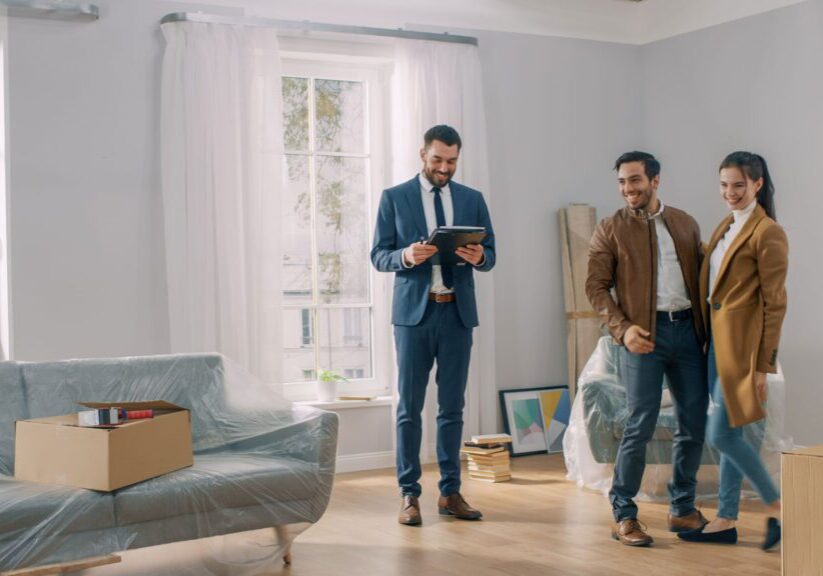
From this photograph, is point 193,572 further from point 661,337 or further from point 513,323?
point 513,323

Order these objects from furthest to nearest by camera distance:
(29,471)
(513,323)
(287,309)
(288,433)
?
(513,323), (287,309), (288,433), (29,471)

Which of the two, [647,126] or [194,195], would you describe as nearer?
[194,195]

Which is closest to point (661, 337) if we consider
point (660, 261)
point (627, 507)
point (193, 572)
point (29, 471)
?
point (660, 261)

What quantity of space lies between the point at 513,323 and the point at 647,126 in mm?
1603

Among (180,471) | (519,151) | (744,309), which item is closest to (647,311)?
(744,309)

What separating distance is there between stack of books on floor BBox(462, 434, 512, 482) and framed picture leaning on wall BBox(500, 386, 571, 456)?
628 mm

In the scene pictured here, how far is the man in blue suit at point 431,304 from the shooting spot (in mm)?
4371

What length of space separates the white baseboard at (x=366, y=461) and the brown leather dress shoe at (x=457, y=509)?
52.5 inches

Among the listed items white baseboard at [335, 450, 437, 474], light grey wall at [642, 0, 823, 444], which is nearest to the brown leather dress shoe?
white baseboard at [335, 450, 437, 474]

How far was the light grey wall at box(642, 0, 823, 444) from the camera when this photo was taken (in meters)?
5.71

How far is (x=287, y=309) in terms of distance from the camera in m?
5.91

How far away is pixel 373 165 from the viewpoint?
6.05 meters

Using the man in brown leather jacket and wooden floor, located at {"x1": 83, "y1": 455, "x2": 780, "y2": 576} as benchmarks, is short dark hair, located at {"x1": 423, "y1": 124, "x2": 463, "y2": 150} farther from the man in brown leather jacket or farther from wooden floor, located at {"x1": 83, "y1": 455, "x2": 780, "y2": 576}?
wooden floor, located at {"x1": 83, "y1": 455, "x2": 780, "y2": 576}

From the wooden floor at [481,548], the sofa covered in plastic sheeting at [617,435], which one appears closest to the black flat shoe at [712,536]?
the wooden floor at [481,548]
